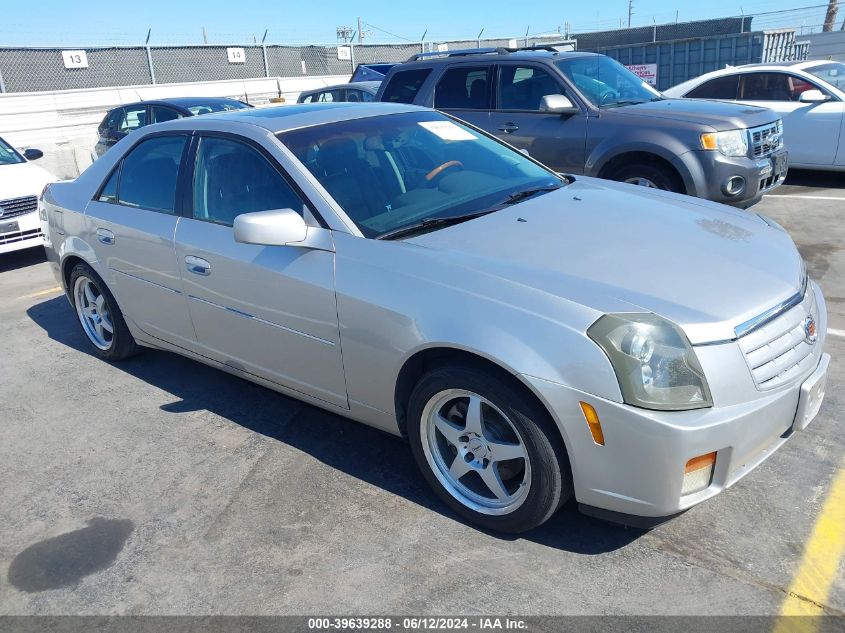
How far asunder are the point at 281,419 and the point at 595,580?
2.06 m

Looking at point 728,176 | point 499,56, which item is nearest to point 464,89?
point 499,56

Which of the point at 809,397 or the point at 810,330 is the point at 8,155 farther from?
the point at 809,397

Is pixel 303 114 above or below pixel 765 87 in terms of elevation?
above

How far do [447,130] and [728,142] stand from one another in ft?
11.8

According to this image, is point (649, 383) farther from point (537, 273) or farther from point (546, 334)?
point (537, 273)

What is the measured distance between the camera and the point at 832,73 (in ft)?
32.8

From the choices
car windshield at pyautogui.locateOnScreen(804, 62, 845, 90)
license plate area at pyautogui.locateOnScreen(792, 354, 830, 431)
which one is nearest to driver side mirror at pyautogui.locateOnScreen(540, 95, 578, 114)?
car windshield at pyautogui.locateOnScreen(804, 62, 845, 90)

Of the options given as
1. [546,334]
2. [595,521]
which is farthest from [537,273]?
[595,521]

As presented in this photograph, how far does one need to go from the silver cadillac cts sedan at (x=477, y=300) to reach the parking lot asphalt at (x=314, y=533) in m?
0.25

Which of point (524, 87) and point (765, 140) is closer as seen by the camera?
point (765, 140)

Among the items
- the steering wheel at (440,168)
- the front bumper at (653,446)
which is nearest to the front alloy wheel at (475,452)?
the front bumper at (653,446)

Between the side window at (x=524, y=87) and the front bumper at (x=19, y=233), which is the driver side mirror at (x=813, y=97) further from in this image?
the front bumper at (x=19, y=233)

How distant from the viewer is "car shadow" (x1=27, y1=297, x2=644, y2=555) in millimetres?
3021

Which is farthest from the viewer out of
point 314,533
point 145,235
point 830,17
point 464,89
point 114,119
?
point 830,17
